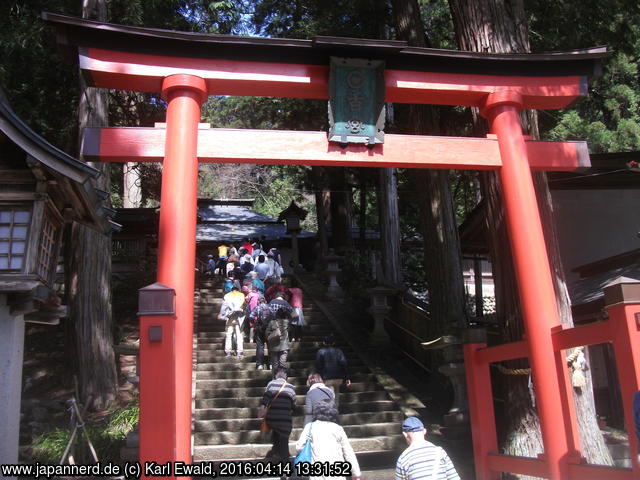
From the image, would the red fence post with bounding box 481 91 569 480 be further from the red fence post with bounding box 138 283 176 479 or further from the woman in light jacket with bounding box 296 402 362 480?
the red fence post with bounding box 138 283 176 479

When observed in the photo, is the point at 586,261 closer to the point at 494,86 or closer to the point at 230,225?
the point at 494,86

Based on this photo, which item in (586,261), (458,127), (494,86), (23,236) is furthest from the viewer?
(586,261)

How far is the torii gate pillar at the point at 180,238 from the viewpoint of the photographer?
4795 millimetres

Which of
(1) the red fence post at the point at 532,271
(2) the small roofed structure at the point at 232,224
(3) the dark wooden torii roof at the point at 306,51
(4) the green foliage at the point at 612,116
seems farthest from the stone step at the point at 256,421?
(2) the small roofed structure at the point at 232,224

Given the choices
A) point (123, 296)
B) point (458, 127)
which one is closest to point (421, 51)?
point (458, 127)

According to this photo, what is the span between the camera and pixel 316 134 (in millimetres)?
6109

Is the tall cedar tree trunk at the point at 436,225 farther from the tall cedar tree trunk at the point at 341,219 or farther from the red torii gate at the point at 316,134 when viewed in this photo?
the tall cedar tree trunk at the point at 341,219

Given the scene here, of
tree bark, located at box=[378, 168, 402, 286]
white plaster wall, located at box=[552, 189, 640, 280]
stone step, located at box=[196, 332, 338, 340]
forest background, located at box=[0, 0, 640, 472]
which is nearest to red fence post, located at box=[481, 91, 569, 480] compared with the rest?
forest background, located at box=[0, 0, 640, 472]

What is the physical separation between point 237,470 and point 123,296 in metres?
9.77

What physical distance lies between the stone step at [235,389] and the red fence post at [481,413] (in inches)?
143

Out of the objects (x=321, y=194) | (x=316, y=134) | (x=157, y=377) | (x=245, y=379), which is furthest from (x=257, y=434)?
(x=321, y=194)

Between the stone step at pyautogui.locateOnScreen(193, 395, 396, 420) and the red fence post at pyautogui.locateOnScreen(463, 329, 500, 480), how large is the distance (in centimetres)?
277

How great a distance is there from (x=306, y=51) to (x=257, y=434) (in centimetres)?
514

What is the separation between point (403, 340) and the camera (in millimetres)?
12547
